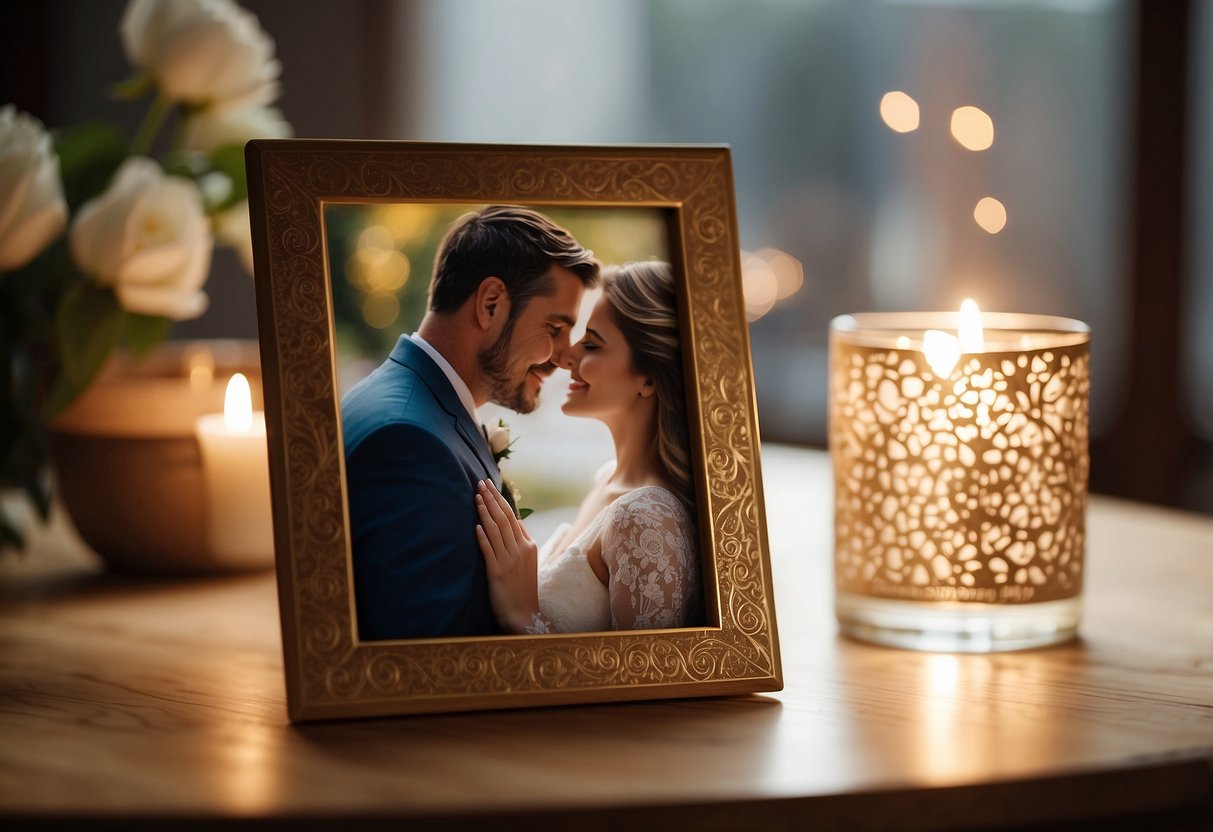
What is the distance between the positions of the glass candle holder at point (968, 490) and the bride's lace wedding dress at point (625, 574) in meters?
0.16

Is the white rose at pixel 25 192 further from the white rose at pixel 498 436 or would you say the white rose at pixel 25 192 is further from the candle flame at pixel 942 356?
the candle flame at pixel 942 356

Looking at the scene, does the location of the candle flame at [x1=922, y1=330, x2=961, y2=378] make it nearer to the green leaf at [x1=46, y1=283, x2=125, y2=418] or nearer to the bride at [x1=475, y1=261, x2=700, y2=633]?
the bride at [x1=475, y1=261, x2=700, y2=633]

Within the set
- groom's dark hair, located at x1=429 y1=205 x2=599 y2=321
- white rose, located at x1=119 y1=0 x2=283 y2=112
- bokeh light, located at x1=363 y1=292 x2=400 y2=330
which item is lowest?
bokeh light, located at x1=363 y1=292 x2=400 y2=330

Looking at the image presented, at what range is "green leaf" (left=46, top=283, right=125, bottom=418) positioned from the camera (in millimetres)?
832

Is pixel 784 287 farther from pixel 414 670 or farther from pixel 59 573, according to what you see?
pixel 414 670

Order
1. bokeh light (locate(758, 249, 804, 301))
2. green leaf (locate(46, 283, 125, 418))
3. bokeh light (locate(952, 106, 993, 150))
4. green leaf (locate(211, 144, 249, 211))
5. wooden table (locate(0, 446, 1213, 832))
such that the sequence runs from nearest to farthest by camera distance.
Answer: wooden table (locate(0, 446, 1213, 832)) < green leaf (locate(46, 283, 125, 418)) < green leaf (locate(211, 144, 249, 211)) < bokeh light (locate(952, 106, 993, 150)) < bokeh light (locate(758, 249, 804, 301))

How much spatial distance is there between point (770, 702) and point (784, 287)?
6.19 feet

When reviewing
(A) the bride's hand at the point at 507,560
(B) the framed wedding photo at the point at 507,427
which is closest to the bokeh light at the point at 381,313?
(B) the framed wedding photo at the point at 507,427

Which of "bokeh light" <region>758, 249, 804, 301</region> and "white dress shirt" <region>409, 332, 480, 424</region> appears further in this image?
"bokeh light" <region>758, 249, 804, 301</region>

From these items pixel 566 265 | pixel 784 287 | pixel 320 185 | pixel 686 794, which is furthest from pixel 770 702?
pixel 784 287

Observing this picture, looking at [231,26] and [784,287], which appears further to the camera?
[784,287]

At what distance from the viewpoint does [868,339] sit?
0.76m

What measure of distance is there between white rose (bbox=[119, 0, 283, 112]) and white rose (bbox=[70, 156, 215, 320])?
0.30 feet

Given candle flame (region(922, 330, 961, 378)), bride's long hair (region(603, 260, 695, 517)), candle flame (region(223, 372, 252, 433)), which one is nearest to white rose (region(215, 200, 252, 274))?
candle flame (region(223, 372, 252, 433))
